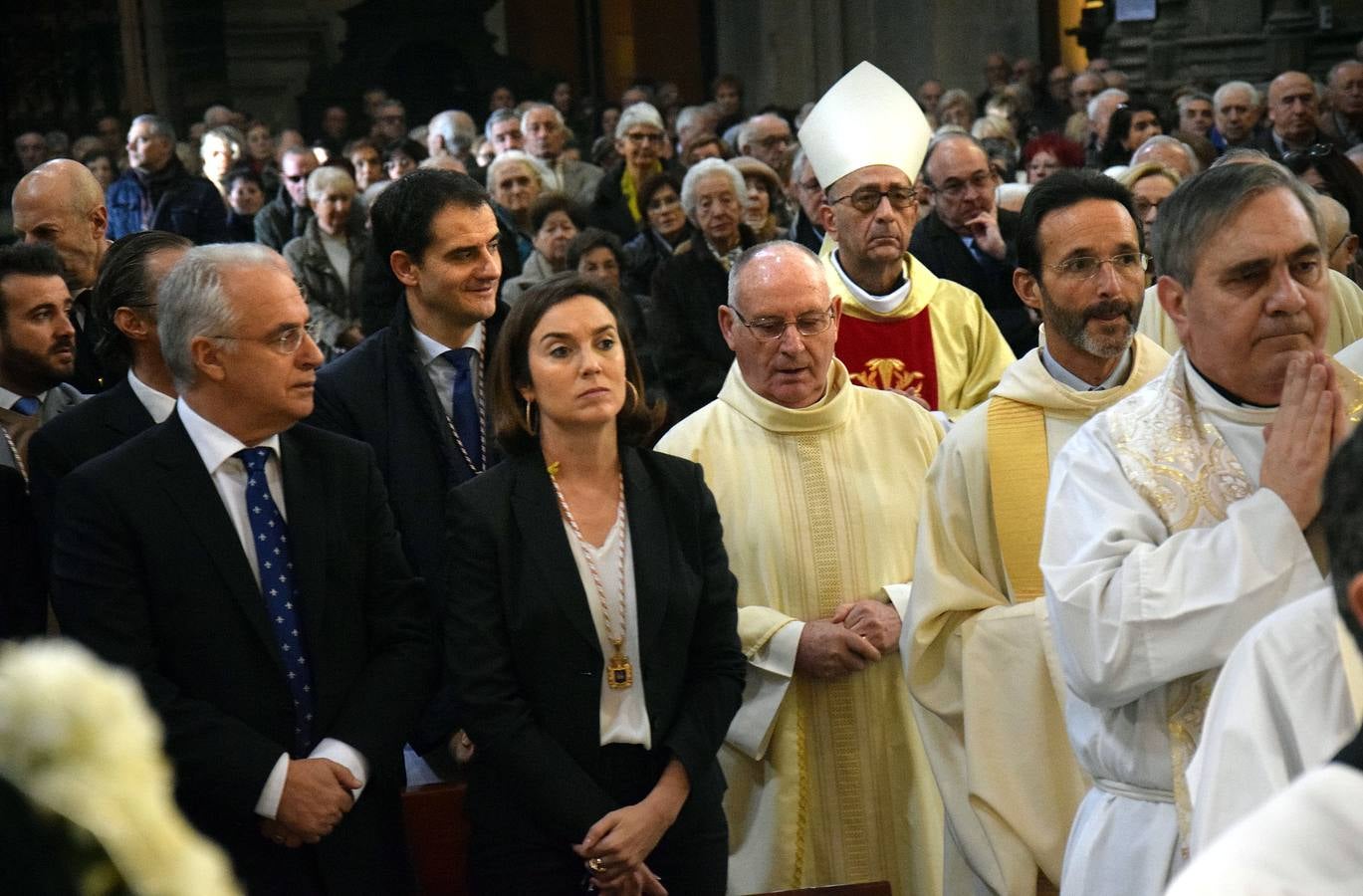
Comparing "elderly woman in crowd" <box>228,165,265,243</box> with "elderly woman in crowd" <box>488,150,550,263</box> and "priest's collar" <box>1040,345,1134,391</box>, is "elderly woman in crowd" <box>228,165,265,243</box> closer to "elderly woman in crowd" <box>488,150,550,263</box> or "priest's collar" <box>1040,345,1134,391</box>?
"elderly woman in crowd" <box>488,150,550,263</box>

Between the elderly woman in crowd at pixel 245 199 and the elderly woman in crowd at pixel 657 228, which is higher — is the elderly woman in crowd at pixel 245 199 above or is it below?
above

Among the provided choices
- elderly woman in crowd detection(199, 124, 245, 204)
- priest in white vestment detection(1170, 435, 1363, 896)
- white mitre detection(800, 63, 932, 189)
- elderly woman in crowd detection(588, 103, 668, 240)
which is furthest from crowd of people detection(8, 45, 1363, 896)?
elderly woman in crowd detection(199, 124, 245, 204)

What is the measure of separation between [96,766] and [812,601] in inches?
123

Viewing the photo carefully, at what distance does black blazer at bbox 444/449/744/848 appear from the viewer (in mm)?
3254

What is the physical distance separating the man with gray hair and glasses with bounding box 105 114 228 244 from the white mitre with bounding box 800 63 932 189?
4602 mm

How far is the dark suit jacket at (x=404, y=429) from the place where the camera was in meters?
3.88

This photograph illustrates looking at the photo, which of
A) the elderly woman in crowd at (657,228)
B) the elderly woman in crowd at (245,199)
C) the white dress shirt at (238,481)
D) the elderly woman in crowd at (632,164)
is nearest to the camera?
the white dress shirt at (238,481)

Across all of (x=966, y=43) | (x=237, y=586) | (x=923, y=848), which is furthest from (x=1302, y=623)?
(x=966, y=43)

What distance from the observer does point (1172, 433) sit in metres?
2.63

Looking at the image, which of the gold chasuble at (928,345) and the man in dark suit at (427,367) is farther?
the gold chasuble at (928,345)

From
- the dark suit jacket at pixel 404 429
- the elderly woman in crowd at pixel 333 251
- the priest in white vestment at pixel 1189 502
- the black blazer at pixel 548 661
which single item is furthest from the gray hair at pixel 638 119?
the priest in white vestment at pixel 1189 502

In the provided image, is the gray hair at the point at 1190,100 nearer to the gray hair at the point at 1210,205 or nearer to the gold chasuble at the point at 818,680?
the gold chasuble at the point at 818,680

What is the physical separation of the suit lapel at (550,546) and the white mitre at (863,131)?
8.02 ft

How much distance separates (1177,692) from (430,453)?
186cm
